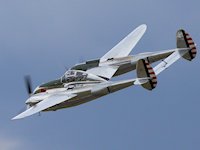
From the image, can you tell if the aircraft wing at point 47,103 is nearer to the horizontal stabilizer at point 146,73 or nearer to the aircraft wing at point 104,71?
the horizontal stabilizer at point 146,73

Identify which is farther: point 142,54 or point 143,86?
point 142,54

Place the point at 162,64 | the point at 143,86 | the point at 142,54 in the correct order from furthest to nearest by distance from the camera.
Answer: the point at 142,54, the point at 162,64, the point at 143,86

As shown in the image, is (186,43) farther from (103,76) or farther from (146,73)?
(146,73)

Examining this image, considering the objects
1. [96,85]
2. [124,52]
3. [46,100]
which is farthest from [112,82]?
[124,52]

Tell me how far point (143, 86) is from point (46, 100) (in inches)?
349

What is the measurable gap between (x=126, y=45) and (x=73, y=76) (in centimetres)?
1044

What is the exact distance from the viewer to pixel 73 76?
70.8 metres

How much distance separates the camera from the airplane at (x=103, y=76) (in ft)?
210

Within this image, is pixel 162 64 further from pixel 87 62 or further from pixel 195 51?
pixel 87 62

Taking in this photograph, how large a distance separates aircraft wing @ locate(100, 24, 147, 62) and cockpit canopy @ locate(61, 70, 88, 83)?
5.02 meters

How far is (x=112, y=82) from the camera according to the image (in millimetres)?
65375

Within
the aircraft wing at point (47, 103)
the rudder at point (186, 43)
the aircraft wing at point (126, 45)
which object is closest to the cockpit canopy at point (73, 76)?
the aircraft wing at point (47, 103)

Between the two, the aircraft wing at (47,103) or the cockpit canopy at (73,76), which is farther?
the cockpit canopy at (73,76)

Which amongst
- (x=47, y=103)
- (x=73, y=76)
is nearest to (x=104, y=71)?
(x=73, y=76)
